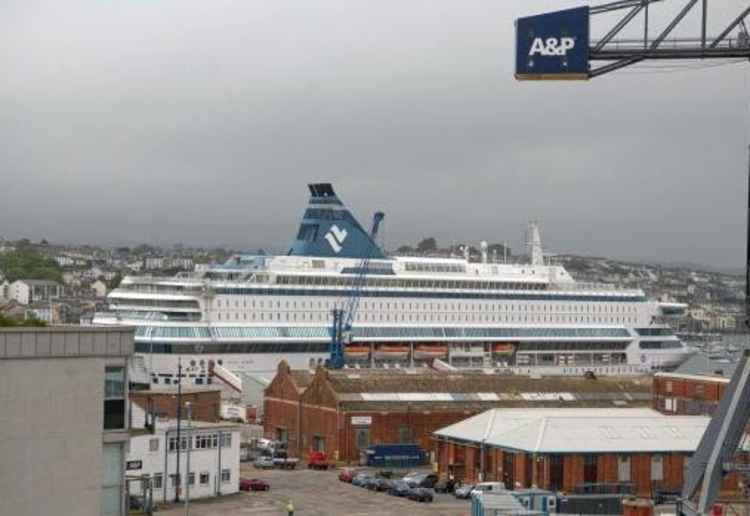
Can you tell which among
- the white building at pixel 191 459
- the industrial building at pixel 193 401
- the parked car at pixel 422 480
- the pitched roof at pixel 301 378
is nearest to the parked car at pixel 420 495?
the parked car at pixel 422 480

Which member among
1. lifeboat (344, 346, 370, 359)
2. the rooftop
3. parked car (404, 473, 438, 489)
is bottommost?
parked car (404, 473, 438, 489)

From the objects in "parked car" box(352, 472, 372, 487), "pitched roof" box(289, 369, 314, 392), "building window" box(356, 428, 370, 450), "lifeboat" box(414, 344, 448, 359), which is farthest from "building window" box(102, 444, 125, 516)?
"lifeboat" box(414, 344, 448, 359)

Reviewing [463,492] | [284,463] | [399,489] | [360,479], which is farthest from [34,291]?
[463,492]

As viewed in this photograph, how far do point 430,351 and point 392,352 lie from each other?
7.50 ft

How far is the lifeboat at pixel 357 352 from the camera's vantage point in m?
77.1

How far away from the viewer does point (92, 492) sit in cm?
1888

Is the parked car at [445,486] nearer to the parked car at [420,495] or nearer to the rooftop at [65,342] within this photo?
the parked car at [420,495]

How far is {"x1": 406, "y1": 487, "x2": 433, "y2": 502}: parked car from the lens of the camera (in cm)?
4209

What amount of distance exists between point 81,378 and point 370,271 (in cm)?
6248

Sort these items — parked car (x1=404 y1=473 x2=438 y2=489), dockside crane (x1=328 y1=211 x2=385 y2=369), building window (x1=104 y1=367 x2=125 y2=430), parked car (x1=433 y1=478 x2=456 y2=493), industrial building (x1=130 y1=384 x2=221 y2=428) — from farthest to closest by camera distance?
dockside crane (x1=328 y1=211 x2=385 y2=369) → industrial building (x1=130 y1=384 x2=221 y2=428) → parked car (x1=433 y1=478 x2=456 y2=493) → parked car (x1=404 y1=473 x2=438 y2=489) → building window (x1=104 y1=367 x2=125 y2=430)

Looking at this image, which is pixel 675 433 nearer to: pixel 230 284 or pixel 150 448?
pixel 150 448

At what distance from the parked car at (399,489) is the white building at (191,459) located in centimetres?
462

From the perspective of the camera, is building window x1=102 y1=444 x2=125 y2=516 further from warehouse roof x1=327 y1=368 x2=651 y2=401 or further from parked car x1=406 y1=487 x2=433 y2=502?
warehouse roof x1=327 y1=368 x2=651 y2=401

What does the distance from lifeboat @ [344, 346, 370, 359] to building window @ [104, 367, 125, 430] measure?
2247 inches
